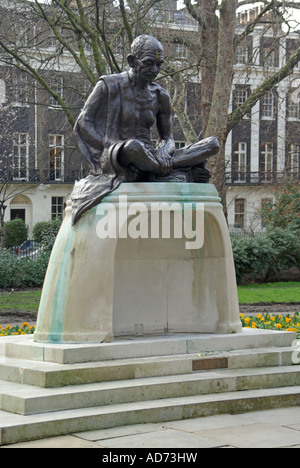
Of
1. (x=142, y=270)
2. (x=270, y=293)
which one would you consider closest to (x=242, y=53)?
(x=270, y=293)

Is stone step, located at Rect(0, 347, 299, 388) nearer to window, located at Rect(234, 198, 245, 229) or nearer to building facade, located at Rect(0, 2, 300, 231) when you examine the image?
building facade, located at Rect(0, 2, 300, 231)

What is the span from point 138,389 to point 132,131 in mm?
3083

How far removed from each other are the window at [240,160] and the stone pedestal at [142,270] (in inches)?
1824

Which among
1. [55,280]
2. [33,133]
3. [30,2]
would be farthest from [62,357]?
[33,133]

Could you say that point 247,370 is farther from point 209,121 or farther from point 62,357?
point 209,121

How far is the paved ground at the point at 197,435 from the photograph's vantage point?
6773mm

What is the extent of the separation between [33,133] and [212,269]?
39.7 metres

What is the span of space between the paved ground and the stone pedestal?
1.54 metres

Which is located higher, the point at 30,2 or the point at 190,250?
the point at 30,2

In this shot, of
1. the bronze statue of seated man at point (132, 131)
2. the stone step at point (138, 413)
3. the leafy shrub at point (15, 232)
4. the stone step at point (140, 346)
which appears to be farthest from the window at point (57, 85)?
the stone step at point (138, 413)

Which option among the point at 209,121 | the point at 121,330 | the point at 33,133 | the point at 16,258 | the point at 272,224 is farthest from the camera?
the point at 33,133

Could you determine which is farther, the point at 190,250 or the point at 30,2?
the point at 30,2

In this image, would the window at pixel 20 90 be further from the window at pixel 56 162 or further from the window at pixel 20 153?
the window at pixel 56 162

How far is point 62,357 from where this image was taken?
26.8ft
